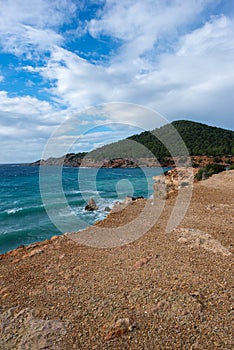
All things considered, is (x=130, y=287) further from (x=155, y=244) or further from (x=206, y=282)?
(x=155, y=244)

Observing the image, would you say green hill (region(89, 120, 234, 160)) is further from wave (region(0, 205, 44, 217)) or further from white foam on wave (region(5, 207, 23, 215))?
white foam on wave (region(5, 207, 23, 215))

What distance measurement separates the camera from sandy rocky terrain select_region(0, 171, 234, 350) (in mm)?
3010

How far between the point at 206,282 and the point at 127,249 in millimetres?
2177

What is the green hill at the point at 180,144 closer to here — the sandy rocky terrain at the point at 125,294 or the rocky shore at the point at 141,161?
the rocky shore at the point at 141,161

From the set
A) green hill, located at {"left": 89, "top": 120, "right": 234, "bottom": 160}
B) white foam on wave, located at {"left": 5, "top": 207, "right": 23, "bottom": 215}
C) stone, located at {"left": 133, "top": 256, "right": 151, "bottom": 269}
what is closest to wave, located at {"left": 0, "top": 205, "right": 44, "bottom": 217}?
white foam on wave, located at {"left": 5, "top": 207, "right": 23, "bottom": 215}

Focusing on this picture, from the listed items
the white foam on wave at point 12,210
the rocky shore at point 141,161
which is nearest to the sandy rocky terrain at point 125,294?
the white foam on wave at point 12,210

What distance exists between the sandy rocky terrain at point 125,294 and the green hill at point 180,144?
29475 millimetres

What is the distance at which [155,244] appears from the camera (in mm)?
5770

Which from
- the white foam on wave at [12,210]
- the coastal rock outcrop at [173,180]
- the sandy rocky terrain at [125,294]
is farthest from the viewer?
the white foam on wave at [12,210]

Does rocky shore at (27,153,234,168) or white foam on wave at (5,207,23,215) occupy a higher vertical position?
rocky shore at (27,153,234,168)

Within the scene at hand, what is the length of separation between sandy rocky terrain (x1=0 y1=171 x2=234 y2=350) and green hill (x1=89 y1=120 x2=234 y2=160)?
96.7 ft

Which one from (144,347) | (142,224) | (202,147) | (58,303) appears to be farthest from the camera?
(202,147)

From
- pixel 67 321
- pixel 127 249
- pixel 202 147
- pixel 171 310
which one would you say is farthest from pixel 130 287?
pixel 202 147

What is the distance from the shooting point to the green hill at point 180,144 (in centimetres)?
4433
